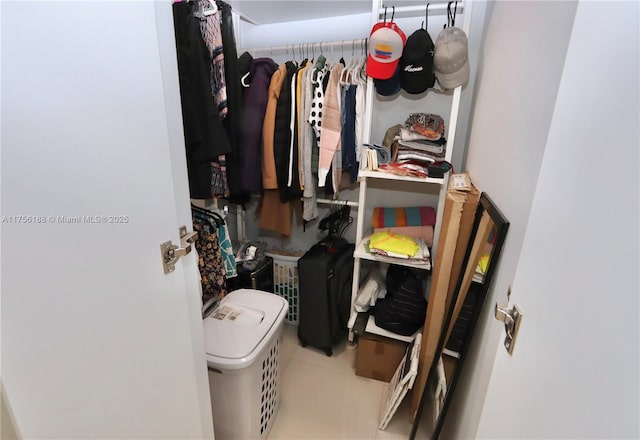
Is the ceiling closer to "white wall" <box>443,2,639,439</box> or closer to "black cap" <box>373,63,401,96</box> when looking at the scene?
"black cap" <box>373,63,401,96</box>

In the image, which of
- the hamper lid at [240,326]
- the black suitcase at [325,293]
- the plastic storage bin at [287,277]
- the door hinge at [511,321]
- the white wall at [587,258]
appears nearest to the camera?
the white wall at [587,258]

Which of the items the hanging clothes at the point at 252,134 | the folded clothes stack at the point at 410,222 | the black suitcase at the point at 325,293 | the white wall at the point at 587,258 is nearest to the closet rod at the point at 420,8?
the hanging clothes at the point at 252,134

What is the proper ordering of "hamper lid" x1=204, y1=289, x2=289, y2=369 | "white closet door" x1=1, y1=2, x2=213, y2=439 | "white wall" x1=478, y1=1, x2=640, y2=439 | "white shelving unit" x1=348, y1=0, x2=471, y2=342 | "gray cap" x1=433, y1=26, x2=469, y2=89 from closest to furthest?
"white wall" x1=478, y1=1, x2=640, y2=439 < "white closet door" x1=1, y1=2, x2=213, y2=439 < "hamper lid" x1=204, y1=289, x2=289, y2=369 < "gray cap" x1=433, y1=26, x2=469, y2=89 < "white shelving unit" x1=348, y1=0, x2=471, y2=342

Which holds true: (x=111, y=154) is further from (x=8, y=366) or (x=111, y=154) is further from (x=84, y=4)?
(x=8, y=366)

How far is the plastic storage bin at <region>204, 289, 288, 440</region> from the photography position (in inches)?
45.8

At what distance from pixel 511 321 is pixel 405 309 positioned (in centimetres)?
106

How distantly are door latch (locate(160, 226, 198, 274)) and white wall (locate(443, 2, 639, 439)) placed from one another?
0.81 metres

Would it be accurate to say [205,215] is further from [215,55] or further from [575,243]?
[575,243]

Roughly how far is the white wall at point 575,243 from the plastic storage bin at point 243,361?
2.67 feet

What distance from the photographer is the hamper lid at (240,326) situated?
1142mm

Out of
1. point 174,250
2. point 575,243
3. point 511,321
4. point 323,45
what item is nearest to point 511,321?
point 511,321

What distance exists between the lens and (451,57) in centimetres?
141

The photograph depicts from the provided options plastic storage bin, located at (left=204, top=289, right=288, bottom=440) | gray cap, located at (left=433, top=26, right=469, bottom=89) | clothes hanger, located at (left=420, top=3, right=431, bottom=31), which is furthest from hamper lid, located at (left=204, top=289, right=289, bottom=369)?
clothes hanger, located at (left=420, top=3, right=431, bottom=31)

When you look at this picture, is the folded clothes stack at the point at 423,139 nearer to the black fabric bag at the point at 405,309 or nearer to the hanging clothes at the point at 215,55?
the black fabric bag at the point at 405,309
